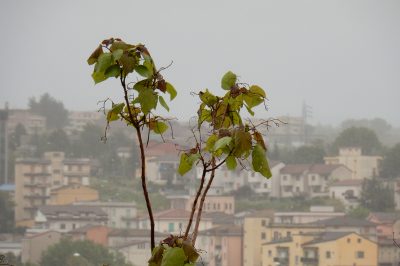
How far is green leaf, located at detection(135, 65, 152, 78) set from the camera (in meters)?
0.66

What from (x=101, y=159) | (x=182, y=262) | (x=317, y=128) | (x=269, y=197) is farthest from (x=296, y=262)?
(x=317, y=128)

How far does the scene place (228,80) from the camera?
0.73 metres

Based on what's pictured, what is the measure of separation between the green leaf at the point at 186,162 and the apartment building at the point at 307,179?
98.2 ft

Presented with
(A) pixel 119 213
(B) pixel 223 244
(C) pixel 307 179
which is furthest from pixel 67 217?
(C) pixel 307 179

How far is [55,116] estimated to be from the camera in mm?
46938

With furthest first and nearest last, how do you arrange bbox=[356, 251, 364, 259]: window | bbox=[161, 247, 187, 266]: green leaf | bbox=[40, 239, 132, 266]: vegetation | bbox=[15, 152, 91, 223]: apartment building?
1. bbox=[15, 152, 91, 223]: apartment building
2. bbox=[356, 251, 364, 259]: window
3. bbox=[40, 239, 132, 266]: vegetation
4. bbox=[161, 247, 187, 266]: green leaf

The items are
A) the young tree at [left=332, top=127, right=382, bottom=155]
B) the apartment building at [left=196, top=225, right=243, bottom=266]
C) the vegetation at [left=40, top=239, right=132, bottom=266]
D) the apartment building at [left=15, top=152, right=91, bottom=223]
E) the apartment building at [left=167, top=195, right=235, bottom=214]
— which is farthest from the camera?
the young tree at [left=332, top=127, right=382, bottom=155]

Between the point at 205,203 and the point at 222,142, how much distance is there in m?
28.2

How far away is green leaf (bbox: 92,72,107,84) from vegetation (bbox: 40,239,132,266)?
18916 mm

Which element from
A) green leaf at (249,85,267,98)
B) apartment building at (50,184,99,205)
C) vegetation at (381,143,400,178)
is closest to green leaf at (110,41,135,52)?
green leaf at (249,85,267,98)

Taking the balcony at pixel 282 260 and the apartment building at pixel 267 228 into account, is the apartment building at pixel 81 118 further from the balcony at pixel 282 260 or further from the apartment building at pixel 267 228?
the balcony at pixel 282 260

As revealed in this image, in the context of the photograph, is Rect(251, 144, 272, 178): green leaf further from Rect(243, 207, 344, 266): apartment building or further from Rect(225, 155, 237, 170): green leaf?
Rect(243, 207, 344, 266): apartment building

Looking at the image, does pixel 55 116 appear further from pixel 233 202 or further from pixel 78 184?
pixel 233 202

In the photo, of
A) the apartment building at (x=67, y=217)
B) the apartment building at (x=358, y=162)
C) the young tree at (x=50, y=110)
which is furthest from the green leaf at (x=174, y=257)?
the young tree at (x=50, y=110)
